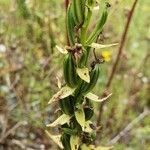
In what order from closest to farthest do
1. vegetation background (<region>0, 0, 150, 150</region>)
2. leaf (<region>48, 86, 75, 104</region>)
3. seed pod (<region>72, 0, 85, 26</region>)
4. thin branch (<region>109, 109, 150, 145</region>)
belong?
seed pod (<region>72, 0, 85, 26</region>), leaf (<region>48, 86, 75, 104</region>), vegetation background (<region>0, 0, 150, 150</region>), thin branch (<region>109, 109, 150, 145</region>)

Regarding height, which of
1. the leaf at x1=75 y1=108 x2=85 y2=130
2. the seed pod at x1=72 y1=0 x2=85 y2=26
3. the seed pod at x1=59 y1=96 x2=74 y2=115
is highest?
the seed pod at x1=72 y1=0 x2=85 y2=26

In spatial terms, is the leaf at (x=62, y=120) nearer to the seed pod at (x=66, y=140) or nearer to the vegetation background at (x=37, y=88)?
the seed pod at (x=66, y=140)

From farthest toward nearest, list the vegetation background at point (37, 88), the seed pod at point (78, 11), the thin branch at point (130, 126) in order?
the thin branch at point (130, 126), the vegetation background at point (37, 88), the seed pod at point (78, 11)

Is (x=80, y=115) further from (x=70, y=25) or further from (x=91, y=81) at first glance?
(x=70, y=25)

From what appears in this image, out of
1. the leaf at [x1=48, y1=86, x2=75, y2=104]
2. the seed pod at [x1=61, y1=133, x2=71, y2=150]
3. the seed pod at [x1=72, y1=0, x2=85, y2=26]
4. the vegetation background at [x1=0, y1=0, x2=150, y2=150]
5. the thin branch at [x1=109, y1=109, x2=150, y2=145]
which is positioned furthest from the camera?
the thin branch at [x1=109, y1=109, x2=150, y2=145]

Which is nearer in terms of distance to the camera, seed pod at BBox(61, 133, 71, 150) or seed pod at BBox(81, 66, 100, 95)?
seed pod at BBox(81, 66, 100, 95)

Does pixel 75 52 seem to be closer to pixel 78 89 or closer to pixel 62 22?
pixel 78 89

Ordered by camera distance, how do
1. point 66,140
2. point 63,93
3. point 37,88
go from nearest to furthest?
1. point 63,93
2. point 66,140
3. point 37,88

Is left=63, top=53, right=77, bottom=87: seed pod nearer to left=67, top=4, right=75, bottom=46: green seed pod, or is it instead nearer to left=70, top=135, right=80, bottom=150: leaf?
left=67, top=4, right=75, bottom=46: green seed pod

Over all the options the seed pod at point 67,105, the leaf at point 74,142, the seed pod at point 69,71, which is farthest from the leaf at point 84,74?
the leaf at point 74,142

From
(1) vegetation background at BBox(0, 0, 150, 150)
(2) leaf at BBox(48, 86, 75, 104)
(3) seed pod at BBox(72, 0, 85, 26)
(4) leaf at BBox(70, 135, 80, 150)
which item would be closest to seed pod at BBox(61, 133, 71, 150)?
(4) leaf at BBox(70, 135, 80, 150)

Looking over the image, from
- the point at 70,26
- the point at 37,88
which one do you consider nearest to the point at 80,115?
the point at 70,26
